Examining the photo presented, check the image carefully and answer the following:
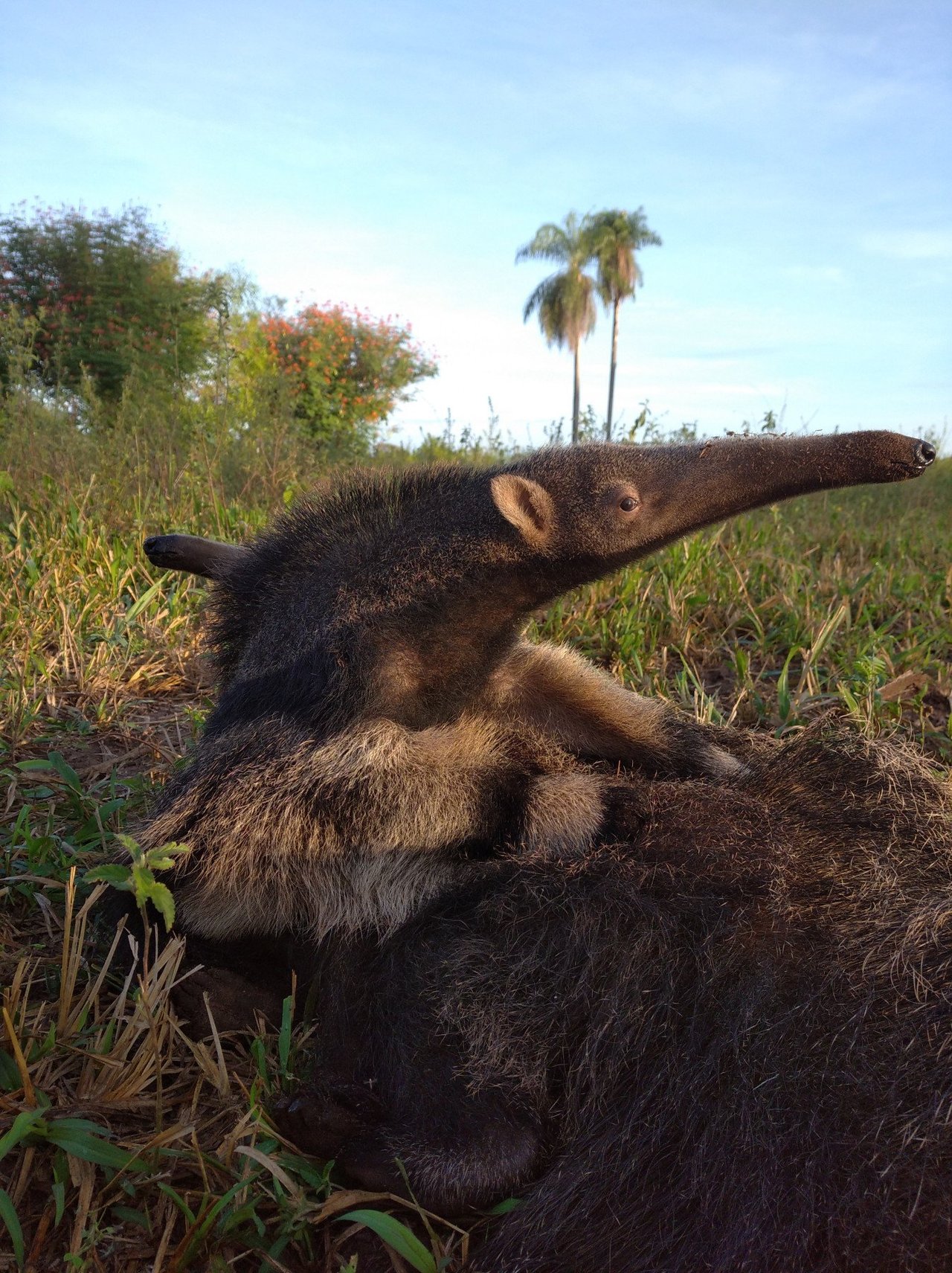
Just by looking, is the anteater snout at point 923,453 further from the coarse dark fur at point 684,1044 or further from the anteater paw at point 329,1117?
the anteater paw at point 329,1117

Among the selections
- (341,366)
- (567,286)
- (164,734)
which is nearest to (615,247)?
(567,286)

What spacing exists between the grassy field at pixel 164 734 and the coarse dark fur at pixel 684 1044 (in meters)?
0.19

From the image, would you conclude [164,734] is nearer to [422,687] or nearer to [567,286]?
[422,687]

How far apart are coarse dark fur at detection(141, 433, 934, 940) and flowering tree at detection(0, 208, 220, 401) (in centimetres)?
1397

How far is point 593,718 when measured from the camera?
2.92 meters

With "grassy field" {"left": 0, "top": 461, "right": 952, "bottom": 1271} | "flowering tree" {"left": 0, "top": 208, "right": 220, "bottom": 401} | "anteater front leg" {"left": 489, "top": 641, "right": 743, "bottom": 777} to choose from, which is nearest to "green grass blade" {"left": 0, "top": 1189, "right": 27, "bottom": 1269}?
"grassy field" {"left": 0, "top": 461, "right": 952, "bottom": 1271}

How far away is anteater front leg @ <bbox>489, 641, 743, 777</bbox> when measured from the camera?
2885mm

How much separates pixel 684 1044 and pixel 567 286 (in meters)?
54.4

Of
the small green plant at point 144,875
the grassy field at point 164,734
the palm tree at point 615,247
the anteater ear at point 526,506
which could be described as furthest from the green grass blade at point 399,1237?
the palm tree at point 615,247

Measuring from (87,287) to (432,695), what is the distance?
18.3m

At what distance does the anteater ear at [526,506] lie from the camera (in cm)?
265

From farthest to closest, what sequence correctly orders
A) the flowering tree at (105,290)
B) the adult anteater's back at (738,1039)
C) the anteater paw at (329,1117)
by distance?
1. the flowering tree at (105,290)
2. the anteater paw at (329,1117)
3. the adult anteater's back at (738,1039)

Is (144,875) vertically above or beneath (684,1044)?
above

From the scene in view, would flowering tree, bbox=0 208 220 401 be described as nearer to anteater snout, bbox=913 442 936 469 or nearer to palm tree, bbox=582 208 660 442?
anteater snout, bbox=913 442 936 469
